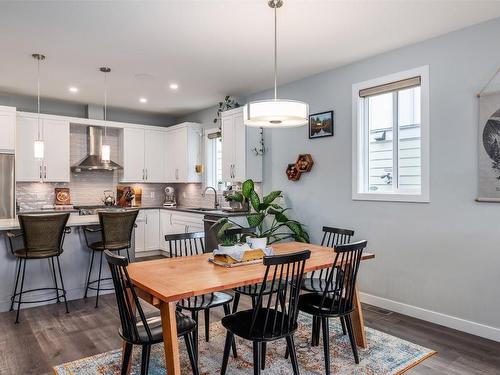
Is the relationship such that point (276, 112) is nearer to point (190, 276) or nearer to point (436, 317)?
point (190, 276)

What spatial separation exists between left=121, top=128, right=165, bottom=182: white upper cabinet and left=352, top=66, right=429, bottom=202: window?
13.4ft

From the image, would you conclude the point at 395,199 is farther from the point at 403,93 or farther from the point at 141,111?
the point at 141,111

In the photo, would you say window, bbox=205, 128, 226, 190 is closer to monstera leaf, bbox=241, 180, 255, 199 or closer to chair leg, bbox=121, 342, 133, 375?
monstera leaf, bbox=241, 180, 255, 199

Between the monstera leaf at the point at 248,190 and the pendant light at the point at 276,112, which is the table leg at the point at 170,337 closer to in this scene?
the pendant light at the point at 276,112

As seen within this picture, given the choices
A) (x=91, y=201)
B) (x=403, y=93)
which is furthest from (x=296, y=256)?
(x=91, y=201)

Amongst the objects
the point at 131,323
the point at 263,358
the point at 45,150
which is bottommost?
the point at 263,358

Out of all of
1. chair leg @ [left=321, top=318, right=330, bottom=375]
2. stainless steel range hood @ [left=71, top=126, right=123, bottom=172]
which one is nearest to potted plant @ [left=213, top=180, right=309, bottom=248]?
chair leg @ [left=321, top=318, right=330, bottom=375]

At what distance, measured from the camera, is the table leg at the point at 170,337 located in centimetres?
193

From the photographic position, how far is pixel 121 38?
3430 millimetres

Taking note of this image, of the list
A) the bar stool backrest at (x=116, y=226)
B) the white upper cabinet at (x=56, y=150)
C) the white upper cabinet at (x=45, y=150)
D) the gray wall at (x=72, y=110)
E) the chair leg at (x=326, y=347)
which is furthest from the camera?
the white upper cabinet at (x=56, y=150)

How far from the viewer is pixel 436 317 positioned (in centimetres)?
343

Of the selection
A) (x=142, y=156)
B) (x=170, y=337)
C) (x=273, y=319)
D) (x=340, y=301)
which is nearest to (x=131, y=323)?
(x=170, y=337)

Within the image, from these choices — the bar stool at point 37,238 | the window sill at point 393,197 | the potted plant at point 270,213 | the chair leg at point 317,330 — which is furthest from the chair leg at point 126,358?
the window sill at point 393,197

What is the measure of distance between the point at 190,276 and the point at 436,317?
8.12 ft
